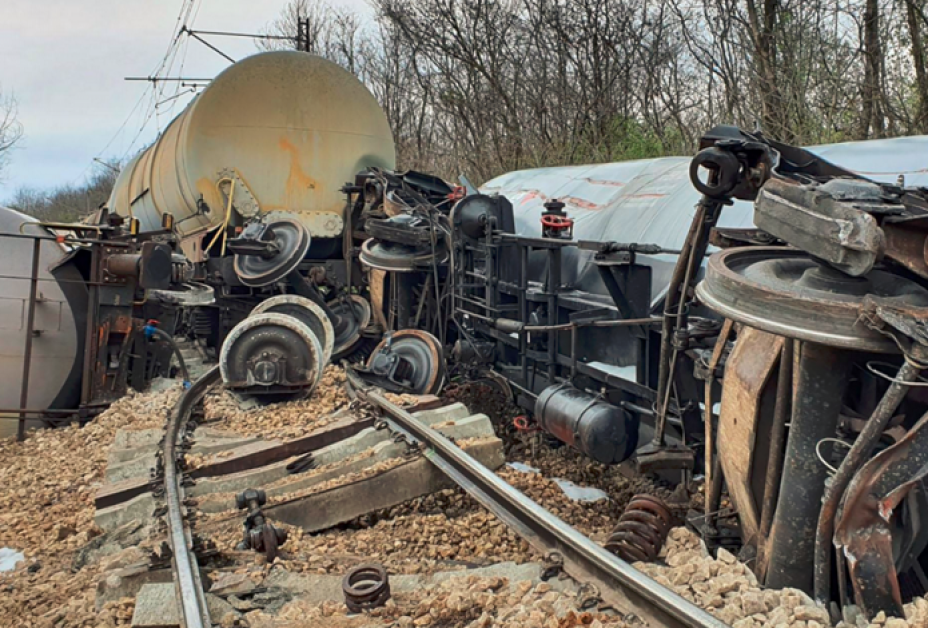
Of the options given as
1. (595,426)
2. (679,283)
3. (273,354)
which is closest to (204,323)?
(273,354)

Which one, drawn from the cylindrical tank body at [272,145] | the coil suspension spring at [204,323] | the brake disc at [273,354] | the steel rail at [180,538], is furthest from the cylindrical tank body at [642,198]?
the coil suspension spring at [204,323]

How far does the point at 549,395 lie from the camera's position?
5.68 m

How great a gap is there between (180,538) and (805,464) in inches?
110

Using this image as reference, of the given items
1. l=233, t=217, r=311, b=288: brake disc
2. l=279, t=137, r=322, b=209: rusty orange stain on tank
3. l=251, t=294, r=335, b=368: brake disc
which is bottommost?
l=251, t=294, r=335, b=368: brake disc

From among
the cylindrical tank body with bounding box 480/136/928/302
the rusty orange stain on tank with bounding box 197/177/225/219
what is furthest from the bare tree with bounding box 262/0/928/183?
the rusty orange stain on tank with bounding box 197/177/225/219

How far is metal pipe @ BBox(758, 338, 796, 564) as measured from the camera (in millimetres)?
2477

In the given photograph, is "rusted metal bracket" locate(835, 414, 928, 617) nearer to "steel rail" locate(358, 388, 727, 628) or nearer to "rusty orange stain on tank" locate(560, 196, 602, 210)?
"steel rail" locate(358, 388, 727, 628)

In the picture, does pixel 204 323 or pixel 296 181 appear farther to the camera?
pixel 296 181

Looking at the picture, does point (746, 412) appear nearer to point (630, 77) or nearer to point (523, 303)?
point (523, 303)

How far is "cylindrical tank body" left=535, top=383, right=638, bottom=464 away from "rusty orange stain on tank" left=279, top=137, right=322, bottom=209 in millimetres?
7493

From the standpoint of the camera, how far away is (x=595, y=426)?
5.00 m

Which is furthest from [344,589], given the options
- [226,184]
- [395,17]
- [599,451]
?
[395,17]

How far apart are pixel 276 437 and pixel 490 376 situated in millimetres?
2530

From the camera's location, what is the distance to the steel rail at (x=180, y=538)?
9.56 ft
